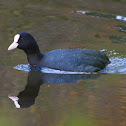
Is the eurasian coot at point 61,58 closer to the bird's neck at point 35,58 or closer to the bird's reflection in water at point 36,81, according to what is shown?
the bird's neck at point 35,58

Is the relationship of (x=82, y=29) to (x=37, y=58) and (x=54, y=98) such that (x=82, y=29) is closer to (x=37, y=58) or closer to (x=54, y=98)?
(x=37, y=58)

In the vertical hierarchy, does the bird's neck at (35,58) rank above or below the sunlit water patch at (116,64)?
above

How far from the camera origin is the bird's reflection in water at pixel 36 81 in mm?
5840

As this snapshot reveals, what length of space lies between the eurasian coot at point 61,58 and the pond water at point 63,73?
149mm

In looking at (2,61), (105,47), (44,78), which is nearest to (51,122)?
(44,78)

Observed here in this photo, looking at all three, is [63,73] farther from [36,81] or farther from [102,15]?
[102,15]

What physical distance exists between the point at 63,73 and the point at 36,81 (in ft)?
2.33

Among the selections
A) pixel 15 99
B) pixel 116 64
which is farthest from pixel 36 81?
pixel 116 64

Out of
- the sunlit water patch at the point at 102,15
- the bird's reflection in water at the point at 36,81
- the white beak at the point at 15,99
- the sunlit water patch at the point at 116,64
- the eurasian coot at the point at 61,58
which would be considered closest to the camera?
the white beak at the point at 15,99

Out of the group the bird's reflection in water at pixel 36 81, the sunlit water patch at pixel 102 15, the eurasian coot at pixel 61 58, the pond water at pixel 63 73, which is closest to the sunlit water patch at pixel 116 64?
the pond water at pixel 63 73

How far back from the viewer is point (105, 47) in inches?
373

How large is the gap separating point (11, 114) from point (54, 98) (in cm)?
94

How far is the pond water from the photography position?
5.27 meters

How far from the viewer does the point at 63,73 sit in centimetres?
757
